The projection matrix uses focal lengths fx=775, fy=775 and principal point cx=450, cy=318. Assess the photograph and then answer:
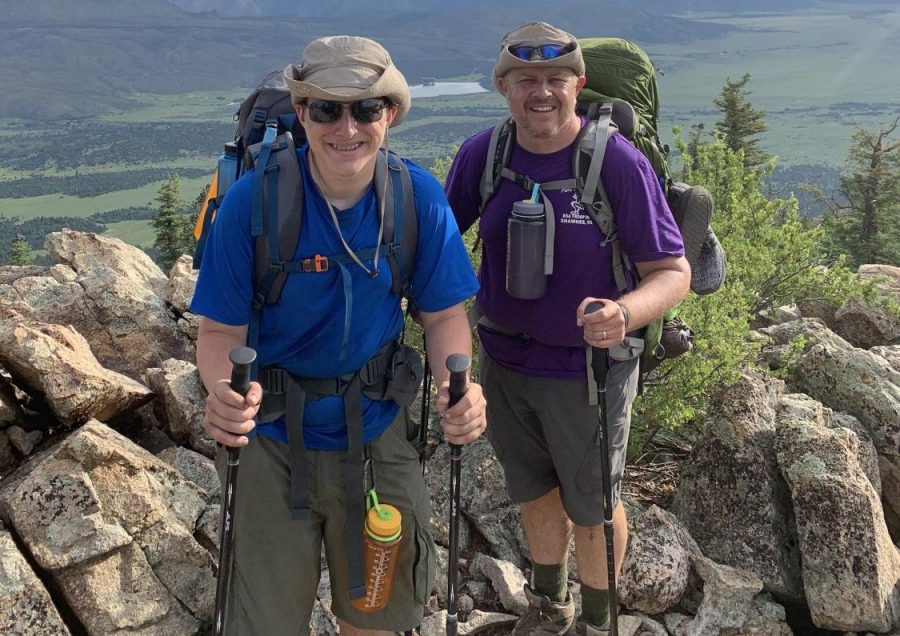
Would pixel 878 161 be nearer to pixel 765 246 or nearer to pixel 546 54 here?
pixel 765 246

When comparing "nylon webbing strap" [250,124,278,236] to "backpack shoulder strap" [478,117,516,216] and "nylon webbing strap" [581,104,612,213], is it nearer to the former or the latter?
"backpack shoulder strap" [478,117,516,216]

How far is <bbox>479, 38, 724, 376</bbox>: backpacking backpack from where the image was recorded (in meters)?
4.67

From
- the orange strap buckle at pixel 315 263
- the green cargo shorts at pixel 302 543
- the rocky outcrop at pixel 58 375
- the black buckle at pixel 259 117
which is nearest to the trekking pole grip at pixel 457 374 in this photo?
the green cargo shorts at pixel 302 543

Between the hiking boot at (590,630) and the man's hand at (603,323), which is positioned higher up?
the man's hand at (603,323)

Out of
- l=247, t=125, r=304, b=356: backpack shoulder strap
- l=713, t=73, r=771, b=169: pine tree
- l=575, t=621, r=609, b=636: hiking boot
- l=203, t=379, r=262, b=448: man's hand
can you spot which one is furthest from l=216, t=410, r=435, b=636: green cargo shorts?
l=713, t=73, r=771, b=169: pine tree

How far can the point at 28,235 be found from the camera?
19162 centimetres

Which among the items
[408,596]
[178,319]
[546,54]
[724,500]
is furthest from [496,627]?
[178,319]

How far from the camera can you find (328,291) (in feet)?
13.3

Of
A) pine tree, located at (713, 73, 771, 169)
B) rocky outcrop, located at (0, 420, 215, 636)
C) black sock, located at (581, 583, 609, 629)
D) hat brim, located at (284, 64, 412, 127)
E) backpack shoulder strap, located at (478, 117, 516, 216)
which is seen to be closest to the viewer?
hat brim, located at (284, 64, 412, 127)

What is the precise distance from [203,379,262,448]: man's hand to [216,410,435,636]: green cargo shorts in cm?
51

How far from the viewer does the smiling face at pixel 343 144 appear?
3893 mm

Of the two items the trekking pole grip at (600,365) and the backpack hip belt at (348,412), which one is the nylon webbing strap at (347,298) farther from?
the trekking pole grip at (600,365)

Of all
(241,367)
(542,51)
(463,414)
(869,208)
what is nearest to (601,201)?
(542,51)

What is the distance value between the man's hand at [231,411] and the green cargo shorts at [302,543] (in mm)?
509
